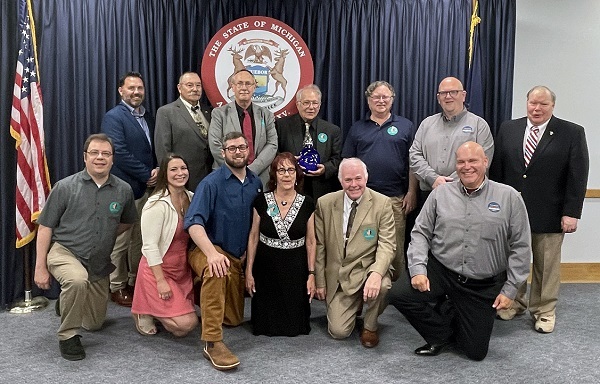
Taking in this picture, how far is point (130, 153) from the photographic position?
161 inches

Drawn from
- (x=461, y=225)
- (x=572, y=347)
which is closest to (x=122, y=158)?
(x=461, y=225)

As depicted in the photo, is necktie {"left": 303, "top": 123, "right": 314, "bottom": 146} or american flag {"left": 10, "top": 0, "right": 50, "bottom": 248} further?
necktie {"left": 303, "top": 123, "right": 314, "bottom": 146}

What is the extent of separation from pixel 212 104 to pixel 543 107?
2.27m

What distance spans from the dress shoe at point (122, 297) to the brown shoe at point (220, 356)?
115cm

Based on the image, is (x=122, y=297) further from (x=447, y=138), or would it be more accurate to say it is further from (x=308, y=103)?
(x=447, y=138)

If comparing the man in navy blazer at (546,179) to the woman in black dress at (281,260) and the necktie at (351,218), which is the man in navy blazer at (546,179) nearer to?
the necktie at (351,218)

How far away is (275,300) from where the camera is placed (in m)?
3.62

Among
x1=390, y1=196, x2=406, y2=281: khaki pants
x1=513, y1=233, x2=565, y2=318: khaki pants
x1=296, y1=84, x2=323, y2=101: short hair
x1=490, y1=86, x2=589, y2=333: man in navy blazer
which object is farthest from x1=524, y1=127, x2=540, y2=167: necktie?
x1=296, y1=84, x2=323, y2=101: short hair

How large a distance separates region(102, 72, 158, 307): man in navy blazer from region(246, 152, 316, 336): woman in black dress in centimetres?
97

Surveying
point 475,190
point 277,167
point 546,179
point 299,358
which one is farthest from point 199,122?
point 546,179

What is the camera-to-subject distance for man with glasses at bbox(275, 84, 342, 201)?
4.16 metres

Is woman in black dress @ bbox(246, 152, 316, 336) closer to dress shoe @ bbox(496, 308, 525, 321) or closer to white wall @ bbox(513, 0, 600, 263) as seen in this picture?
dress shoe @ bbox(496, 308, 525, 321)

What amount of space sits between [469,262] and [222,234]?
1.42m

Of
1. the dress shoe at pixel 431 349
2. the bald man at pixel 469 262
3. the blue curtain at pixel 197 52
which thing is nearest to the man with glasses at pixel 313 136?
the blue curtain at pixel 197 52
